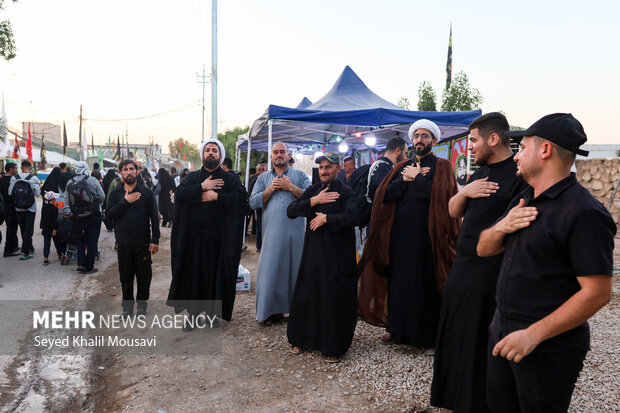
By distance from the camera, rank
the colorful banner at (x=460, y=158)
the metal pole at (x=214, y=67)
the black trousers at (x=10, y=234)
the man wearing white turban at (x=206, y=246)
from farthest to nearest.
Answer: the metal pole at (x=214, y=67)
the colorful banner at (x=460, y=158)
the black trousers at (x=10, y=234)
the man wearing white turban at (x=206, y=246)

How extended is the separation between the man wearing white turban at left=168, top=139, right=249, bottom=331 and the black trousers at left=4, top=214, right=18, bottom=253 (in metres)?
5.35

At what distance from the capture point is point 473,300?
2512 millimetres

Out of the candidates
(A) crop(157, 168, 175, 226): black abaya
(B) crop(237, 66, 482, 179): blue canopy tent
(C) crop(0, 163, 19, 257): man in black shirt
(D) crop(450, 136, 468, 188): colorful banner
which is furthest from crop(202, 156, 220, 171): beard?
(A) crop(157, 168, 175, 226): black abaya

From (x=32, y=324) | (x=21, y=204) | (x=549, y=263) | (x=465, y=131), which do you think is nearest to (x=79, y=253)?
(x=21, y=204)

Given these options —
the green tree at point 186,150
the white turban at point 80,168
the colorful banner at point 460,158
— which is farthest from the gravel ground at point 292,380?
the green tree at point 186,150

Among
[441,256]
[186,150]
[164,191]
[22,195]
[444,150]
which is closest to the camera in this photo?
[441,256]

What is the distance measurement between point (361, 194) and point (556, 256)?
3.14 m

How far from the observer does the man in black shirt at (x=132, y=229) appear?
14.8 feet

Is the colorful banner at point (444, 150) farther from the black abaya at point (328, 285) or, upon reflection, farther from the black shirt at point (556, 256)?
the black shirt at point (556, 256)

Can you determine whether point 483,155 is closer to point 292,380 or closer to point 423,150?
point 423,150

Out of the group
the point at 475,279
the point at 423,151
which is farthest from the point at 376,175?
the point at 475,279

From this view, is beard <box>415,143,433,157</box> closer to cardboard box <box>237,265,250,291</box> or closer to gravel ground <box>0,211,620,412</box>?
gravel ground <box>0,211,620,412</box>

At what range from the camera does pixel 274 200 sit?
4.62m

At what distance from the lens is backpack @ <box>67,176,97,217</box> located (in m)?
6.52
